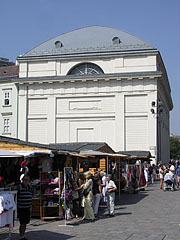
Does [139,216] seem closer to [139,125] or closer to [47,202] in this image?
[47,202]

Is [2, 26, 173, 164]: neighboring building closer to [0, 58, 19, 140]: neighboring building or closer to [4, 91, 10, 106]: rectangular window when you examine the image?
[0, 58, 19, 140]: neighboring building

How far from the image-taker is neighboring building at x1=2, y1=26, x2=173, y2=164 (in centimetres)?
4538

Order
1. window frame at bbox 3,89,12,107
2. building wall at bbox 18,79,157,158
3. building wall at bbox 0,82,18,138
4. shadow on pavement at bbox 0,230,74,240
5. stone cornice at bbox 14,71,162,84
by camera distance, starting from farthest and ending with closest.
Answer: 1. window frame at bbox 3,89,12,107
2. building wall at bbox 0,82,18,138
3. building wall at bbox 18,79,157,158
4. stone cornice at bbox 14,71,162,84
5. shadow on pavement at bbox 0,230,74,240

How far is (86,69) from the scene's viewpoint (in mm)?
47812

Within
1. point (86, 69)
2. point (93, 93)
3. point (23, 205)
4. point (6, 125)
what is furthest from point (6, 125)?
point (23, 205)

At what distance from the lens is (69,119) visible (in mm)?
47438

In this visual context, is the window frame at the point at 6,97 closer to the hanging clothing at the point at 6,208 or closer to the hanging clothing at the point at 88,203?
the hanging clothing at the point at 88,203

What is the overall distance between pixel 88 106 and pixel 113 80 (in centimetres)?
415

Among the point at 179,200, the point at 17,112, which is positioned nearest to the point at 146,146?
the point at 17,112

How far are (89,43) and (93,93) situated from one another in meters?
7.03

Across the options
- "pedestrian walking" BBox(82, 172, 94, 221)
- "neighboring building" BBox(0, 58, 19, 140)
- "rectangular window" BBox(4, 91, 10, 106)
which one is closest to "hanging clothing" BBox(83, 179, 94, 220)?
"pedestrian walking" BBox(82, 172, 94, 221)

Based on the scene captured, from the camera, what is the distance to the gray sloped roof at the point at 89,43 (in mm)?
47781

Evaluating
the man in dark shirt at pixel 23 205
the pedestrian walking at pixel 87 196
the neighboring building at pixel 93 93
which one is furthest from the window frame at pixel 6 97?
the man in dark shirt at pixel 23 205

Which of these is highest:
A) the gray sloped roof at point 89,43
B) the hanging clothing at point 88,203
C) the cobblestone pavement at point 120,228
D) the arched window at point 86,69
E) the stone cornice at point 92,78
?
the gray sloped roof at point 89,43
